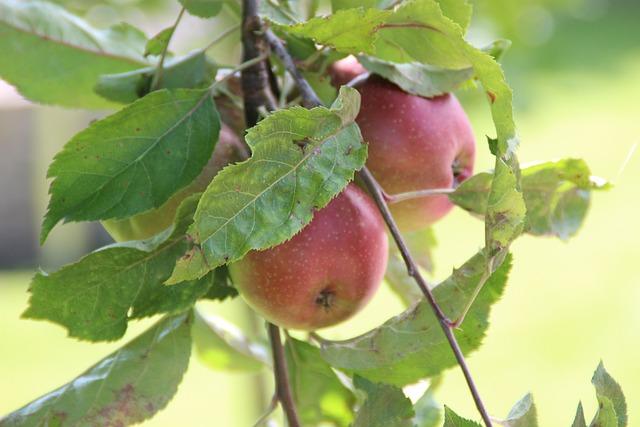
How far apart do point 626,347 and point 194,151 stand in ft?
8.28

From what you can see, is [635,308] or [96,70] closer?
[96,70]

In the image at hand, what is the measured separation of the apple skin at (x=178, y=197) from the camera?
2.27ft

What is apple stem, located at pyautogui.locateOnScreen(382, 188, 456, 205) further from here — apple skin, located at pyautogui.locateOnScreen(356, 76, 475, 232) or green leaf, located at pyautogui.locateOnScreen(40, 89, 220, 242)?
green leaf, located at pyautogui.locateOnScreen(40, 89, 220, 242)

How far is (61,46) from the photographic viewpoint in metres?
0.78

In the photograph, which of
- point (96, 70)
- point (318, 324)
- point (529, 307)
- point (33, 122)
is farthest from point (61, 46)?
point (33, 122)

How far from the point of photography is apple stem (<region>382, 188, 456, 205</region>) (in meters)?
0.66

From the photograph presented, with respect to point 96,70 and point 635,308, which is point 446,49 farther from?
point 635,308

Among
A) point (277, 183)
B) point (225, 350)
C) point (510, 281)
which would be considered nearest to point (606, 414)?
point (277, 183)

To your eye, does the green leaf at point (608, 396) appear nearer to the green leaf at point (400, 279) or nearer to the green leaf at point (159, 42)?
the green leaf at point (400, 279)

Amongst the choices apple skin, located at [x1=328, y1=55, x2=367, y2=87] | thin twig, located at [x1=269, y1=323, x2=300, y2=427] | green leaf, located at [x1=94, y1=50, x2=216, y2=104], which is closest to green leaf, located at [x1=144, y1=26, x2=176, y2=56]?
green leaf, located at [x1=94, y1=50, x2=216, y2=104]

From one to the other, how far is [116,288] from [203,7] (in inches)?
9.1

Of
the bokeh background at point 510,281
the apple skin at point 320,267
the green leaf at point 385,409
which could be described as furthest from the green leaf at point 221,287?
the bokeh background at point 510,281

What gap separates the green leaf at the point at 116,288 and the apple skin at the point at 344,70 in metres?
0.18

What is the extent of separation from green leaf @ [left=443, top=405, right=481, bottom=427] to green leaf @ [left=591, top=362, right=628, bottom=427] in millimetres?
79
